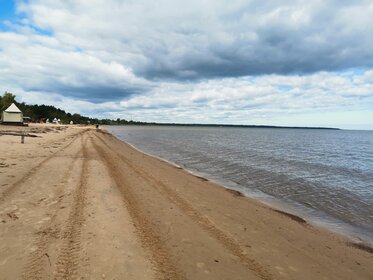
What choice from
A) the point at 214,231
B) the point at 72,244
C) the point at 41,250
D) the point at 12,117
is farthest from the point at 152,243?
the point at 12,117

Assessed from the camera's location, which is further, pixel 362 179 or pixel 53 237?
pixel 362 179

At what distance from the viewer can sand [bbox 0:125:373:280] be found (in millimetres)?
5293

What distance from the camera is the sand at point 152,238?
5.29m

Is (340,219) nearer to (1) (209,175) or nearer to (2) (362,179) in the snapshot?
(1) (209,175)

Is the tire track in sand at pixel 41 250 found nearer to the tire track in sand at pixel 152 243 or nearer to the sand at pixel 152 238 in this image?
the sand at pixel 152 238

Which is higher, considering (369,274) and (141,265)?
(141,265)

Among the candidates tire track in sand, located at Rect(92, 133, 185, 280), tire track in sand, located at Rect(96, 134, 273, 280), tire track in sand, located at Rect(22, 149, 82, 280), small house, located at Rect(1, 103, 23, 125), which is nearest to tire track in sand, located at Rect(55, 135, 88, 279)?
tire track in sand, located at Rect(22, 149, 82, 280)

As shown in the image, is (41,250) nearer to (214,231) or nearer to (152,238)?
(152,238)

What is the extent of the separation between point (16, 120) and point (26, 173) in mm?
66111

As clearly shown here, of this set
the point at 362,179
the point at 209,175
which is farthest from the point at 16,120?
the point at 362,179

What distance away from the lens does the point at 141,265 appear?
532 cm

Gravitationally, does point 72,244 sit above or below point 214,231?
above

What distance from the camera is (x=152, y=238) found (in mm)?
6734

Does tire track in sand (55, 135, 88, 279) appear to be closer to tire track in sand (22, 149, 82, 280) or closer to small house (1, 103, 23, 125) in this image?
tire track in sand (22, 149, 82, 280)
